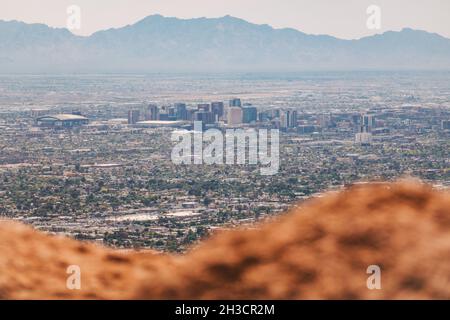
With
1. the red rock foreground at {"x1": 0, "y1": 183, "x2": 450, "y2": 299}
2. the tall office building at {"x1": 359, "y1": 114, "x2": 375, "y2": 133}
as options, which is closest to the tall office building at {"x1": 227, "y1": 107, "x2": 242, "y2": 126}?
the tall office building at {"x1": 359, "y1": 114, "x2": 375, "y2": 133}

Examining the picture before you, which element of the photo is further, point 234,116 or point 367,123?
point 234,116

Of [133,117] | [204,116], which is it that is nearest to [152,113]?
[133,117]

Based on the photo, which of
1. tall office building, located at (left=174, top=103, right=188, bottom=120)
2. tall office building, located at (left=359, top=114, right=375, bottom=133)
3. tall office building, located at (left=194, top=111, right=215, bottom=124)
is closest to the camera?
tall office building, located at (left=359, top=114, right=375, bottom=133)

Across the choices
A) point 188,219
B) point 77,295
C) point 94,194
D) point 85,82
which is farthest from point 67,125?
point 77,295

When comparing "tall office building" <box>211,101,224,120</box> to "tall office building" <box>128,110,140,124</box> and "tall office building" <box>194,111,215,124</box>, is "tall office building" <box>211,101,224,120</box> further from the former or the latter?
"tall office building" <box>128,110,140,124</box>

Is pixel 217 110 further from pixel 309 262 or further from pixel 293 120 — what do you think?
pixel 309 262

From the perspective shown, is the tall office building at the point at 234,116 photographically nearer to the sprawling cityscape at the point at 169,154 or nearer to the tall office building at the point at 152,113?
the sprawling cityscape at the point at 169,154

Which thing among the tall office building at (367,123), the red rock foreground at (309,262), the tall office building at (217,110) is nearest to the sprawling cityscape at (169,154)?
the tall office building at (367,123)
